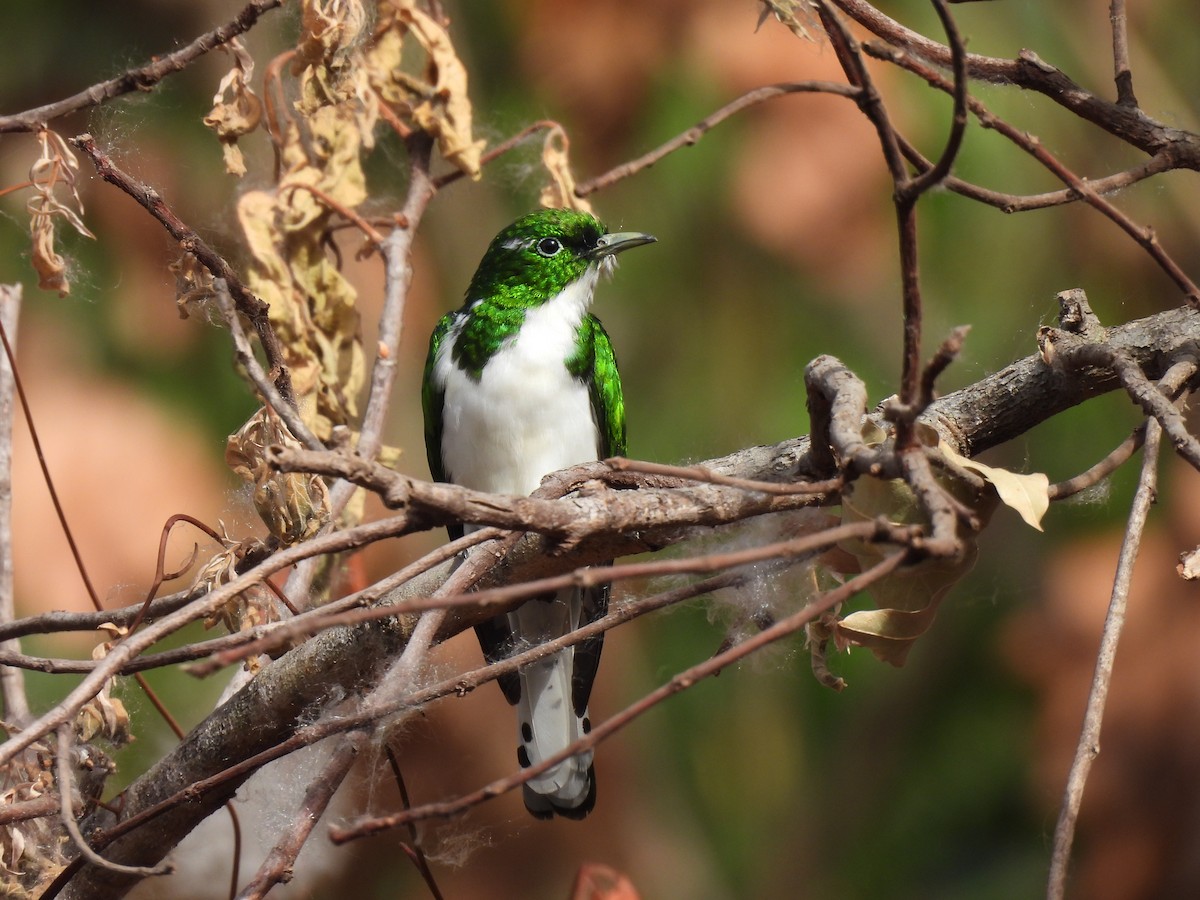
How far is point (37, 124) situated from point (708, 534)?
1.19 m

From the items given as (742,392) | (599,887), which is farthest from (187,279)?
(742,392)

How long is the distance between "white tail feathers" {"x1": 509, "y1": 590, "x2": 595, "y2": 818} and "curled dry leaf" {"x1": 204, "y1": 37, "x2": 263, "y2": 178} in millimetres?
1096

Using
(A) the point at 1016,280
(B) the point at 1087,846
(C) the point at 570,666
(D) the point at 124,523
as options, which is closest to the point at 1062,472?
(A) the point at 1016,280

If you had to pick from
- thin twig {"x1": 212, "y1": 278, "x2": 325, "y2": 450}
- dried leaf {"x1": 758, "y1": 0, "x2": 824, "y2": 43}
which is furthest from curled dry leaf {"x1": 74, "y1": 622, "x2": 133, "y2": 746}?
dried leaf {"x1": 758, "y1": 0, "x2": 824, "y2": 43}

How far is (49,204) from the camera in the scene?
1.97m

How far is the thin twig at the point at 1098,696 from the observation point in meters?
1.01

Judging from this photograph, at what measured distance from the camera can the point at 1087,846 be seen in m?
3.88

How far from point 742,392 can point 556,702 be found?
5.11 feet

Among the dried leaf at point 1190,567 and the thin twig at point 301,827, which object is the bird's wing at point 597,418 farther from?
the dried leaf at point 1190,567

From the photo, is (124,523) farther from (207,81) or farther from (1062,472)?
(1062,472)

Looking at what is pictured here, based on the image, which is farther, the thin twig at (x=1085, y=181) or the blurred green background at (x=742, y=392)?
the blurred green background at (x=742, y=392)

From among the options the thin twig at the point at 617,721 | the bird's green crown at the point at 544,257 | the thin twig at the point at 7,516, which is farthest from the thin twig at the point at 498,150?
the thin twig at the point at 617,721

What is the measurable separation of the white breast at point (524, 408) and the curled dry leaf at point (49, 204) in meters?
0.96

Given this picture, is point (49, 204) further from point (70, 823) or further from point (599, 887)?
point (599, 887)
